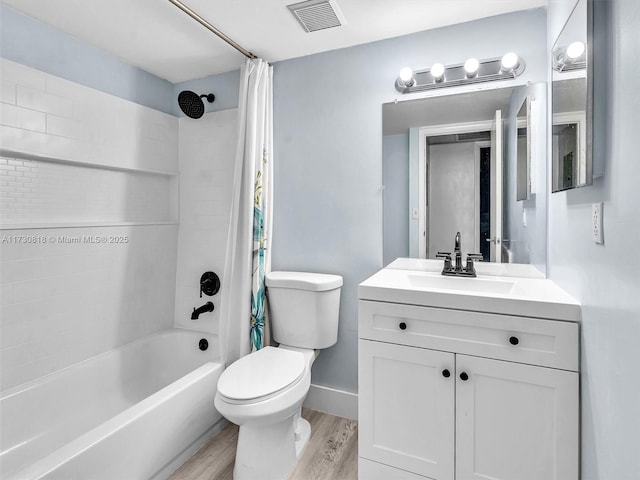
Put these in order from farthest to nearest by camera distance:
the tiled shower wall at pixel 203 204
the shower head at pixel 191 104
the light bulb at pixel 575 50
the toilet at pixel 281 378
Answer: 1. the tiled shower wall at pixel 203 204
2. the shower head at pixel 191 104
3. the toilet at pixel 281 378
4. the light bulb at pixel 575 50

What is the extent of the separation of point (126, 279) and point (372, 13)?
216 centimetres

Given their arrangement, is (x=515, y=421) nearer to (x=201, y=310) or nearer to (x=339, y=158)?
(x=339, y=158)

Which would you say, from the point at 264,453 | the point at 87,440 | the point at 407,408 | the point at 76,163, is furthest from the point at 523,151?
the point at 76,163

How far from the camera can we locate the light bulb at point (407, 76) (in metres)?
1.88

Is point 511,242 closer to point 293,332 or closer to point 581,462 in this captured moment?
point 581,462

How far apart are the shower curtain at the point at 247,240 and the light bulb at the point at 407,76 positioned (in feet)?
2.76

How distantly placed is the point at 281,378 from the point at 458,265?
1052mm

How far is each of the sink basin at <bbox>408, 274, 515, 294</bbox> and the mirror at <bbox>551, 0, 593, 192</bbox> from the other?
0.52 meters

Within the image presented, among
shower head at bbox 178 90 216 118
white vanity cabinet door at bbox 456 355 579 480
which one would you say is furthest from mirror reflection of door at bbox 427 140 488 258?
shower head at bbox 178 90 216 118

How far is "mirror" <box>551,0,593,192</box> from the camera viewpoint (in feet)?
3.17

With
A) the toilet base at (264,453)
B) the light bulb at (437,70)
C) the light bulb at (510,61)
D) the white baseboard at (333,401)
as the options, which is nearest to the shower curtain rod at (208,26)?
the light bulb at (437,70)

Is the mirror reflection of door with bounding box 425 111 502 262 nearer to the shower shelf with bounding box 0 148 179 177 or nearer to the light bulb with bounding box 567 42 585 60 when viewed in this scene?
the light bulb with bounding box 567 42 585 60

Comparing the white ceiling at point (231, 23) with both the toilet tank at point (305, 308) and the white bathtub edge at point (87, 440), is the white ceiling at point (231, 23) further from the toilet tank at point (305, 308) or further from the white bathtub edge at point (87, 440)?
the white bathtub edge at point (87, 440)

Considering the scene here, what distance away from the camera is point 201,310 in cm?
240
